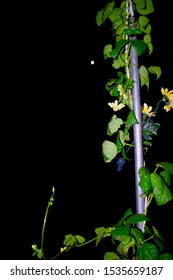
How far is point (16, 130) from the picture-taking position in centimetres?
132

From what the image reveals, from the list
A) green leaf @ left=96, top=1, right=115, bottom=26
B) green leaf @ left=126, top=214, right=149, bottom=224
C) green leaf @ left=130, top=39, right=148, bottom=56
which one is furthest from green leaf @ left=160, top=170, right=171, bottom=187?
green leaf @ left=96, top=1, right=115, bottom=26

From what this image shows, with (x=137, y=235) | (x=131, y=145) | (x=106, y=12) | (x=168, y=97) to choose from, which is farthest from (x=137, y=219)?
(x=106, y=12)

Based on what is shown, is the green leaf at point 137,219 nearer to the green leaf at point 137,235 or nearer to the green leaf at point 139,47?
the green leaf at point 137,235

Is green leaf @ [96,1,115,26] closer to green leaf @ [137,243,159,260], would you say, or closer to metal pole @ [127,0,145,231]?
metal pole @ [127,0,145,231]

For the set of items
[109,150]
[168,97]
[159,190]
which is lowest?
[159,190]

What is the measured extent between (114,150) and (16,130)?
0.79 metres

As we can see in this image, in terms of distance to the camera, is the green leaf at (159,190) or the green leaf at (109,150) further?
the green leaf at (109,150)

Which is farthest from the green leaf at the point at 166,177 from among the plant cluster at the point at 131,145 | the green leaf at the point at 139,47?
the green leaf at the point at 139,47

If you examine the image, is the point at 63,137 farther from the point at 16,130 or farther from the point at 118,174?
the point at 118,174

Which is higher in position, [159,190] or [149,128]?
[149,128]

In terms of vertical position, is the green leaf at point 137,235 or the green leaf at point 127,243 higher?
the green leaf at point 137,235

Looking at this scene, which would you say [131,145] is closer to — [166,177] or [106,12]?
[166,177]

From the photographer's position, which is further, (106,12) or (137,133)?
(106,12)
